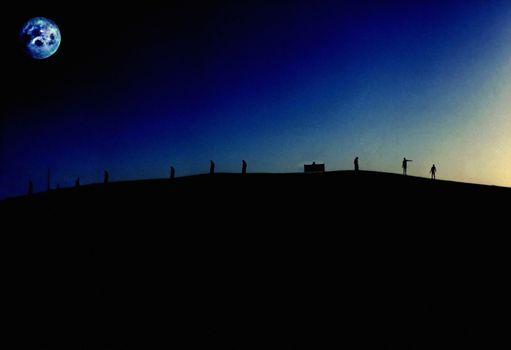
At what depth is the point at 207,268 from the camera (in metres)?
11.5

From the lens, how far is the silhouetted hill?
8.50 m

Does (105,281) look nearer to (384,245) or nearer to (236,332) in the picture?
(236,332)

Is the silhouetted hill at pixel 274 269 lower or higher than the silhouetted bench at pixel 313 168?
lower

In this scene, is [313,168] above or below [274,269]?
above

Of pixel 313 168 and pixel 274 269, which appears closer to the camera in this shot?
pixel 274 269

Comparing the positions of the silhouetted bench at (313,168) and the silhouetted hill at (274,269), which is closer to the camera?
the silhouetted hill at (274,269)

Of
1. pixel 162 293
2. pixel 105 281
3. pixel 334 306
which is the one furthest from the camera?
pixel 105 281

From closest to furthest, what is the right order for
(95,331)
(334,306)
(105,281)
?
(95,331), (334,306), (105,281)

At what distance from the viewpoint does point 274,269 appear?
11.2 meters

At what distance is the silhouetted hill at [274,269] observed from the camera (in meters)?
8.50

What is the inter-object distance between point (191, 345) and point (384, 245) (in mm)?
8070

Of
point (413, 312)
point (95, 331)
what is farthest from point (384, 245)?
point (95, 331)

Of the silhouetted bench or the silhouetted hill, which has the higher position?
the silhouetted bench

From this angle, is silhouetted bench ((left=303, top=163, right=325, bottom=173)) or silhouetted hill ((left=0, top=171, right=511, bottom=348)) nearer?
silhouetted hill ((left=0, top=171, right=511, bottom=348))
